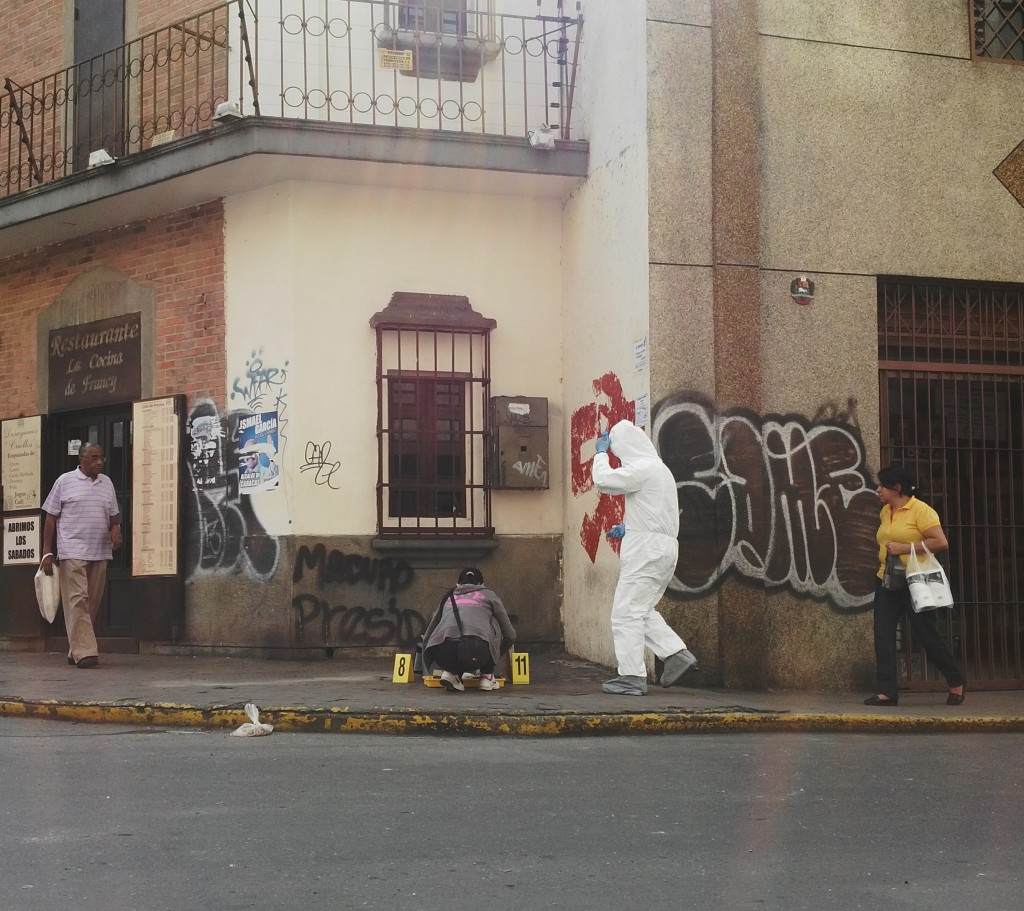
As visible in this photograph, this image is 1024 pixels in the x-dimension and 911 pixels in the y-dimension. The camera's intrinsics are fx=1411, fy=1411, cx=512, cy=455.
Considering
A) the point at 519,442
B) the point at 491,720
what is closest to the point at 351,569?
the point at 519,442

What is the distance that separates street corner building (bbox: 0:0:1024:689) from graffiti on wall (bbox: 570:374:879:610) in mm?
25

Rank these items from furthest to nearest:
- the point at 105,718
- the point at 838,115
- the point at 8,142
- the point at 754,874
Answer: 1. the point at 8,142
2. the point at 838,115
3. the point at 105,718
4. the point at 754,874

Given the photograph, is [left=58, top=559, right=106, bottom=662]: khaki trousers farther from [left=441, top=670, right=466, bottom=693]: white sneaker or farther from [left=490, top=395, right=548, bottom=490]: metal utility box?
[left=490, top=395, right=548, bottom=490]: metal utility box

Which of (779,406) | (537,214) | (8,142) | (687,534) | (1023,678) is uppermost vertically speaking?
(8,142)

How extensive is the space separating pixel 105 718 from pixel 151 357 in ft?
16.0

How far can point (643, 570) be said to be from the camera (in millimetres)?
9508

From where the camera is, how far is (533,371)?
12.6 metres

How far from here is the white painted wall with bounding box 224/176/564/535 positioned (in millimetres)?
11914

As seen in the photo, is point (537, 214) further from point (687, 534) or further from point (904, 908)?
point (904, 908)

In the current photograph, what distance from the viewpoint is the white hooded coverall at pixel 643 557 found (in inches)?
374

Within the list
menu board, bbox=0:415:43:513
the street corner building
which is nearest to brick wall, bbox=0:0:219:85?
the street corner building

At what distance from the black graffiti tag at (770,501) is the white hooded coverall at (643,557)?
0.85 metres

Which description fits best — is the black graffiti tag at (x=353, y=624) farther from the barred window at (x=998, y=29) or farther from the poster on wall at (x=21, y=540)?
the barred window at (x=998, y=29)

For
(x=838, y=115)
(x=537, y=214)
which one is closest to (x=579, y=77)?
(x=537, y=214)
